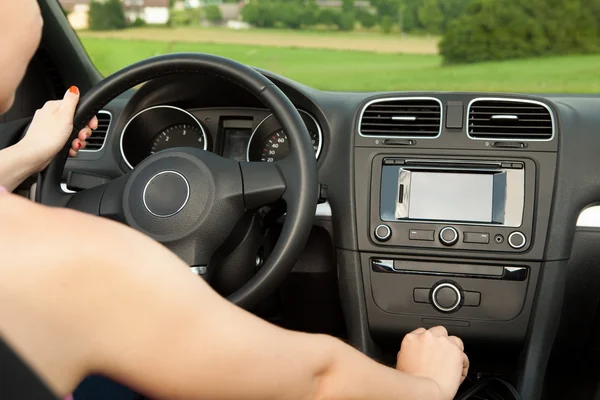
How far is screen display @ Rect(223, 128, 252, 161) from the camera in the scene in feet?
8.80

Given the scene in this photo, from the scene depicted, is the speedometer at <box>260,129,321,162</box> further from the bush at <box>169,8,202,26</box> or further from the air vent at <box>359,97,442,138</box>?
the bush at <box>169,8,202,26</box>

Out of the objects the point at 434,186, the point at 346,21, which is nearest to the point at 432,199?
the point at 434,186

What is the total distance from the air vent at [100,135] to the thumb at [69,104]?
0.65 metres

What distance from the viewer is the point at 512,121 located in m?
2.50

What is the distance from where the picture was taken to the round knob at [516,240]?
245cm

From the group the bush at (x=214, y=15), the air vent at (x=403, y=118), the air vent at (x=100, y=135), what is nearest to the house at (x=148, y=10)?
the bush at (x=214, y=15)

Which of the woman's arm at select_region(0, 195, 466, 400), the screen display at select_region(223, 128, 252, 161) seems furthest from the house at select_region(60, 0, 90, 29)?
the woman's arm at select_region(0, 195, 466, 400)

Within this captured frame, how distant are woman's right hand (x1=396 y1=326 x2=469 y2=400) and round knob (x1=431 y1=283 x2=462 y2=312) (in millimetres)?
637

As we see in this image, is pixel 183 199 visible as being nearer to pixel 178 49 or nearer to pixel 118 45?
pixel 178 49

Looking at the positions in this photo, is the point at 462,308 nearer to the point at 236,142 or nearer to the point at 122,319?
the point at 236,142

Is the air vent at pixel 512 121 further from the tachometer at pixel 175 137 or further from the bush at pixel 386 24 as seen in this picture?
the bush at pixel 386 24

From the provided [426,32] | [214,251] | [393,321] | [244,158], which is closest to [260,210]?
[214,251]

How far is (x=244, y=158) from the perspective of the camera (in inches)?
105

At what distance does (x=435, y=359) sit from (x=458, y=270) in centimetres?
82
